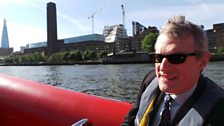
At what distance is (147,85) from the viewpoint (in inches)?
84.7

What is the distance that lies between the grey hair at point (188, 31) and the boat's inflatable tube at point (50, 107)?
895 millimetres

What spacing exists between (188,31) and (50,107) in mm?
1533

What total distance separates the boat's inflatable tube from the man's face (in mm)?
761

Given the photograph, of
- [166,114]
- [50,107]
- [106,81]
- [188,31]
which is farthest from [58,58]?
[188,31]

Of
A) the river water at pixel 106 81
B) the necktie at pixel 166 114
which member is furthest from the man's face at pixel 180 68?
the river water at pixel 106 81

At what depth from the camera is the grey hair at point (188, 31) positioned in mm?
1731

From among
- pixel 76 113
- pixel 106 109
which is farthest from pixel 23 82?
pixel 106 109

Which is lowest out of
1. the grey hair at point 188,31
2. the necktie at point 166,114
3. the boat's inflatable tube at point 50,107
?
the boat's inflatable tube at point 50,107

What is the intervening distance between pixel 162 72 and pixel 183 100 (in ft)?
0.58

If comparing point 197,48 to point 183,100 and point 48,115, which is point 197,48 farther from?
point 48,115

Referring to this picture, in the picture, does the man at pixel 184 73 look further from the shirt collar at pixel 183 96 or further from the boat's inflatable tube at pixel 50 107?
the boat's inflatable tube at pixel 50 107

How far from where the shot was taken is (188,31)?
1.73 metres

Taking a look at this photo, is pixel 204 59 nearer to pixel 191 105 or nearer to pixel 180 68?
pixel 180 68

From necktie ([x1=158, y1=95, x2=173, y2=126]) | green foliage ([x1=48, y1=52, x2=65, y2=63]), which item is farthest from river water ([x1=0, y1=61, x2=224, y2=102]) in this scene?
green foliage ([x1=48, y1=52, x2=65, y2=63])
